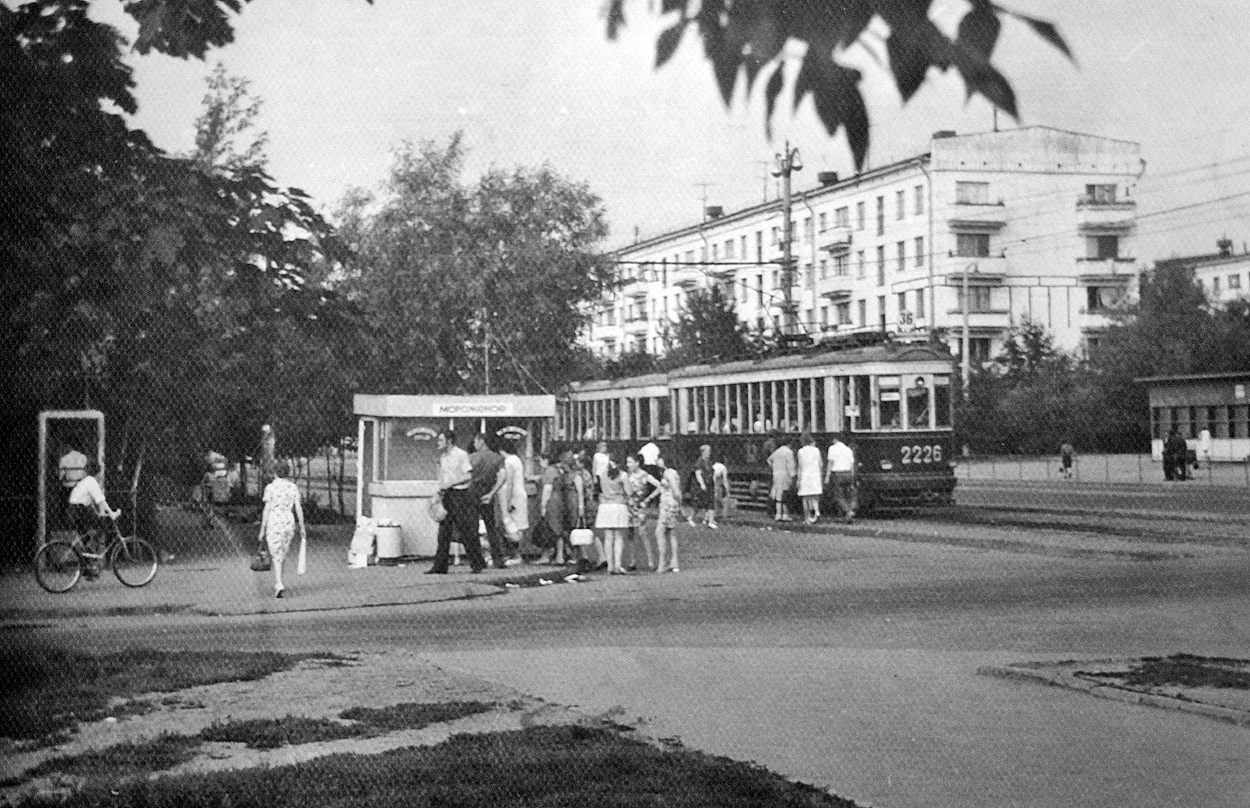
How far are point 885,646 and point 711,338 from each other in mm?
22785

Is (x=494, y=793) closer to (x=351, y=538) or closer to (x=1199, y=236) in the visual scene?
(x=1199, y=236)

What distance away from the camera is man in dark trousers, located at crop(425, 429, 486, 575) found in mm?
19062

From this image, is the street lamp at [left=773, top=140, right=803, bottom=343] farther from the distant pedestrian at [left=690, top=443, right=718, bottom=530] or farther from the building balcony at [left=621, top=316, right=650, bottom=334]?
the distant pedestrian at [left=690, top=443, right=718, bottom=530]

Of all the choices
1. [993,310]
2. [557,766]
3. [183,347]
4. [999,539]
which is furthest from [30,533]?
[999,539]

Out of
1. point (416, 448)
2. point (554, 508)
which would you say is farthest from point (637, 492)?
point (416, 448)

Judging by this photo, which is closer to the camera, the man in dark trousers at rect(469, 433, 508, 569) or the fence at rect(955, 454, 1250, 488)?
the man in dark trousers at rect(469, 433, 508, 569)

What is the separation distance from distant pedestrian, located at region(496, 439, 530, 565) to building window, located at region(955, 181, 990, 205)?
8938 millimetres

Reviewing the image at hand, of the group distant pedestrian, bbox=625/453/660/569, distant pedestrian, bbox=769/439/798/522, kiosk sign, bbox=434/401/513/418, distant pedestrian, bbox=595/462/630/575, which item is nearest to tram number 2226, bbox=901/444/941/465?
distant pedestrian, bbox=769/439/798/522

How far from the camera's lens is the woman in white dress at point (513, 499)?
20.2m

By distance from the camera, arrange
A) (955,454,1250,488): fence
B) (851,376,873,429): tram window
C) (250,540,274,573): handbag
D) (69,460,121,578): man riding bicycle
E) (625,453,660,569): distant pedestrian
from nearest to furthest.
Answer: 1. (69,460,121,578): man riding bicycle
2. (250,540,274,573): handbag
3. (625,453,660,569): distant pedestrian
4. (851,376,873,429): tram window
5. (955,454,1250,488): fence

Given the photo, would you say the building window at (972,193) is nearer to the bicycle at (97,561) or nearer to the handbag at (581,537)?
the bicycle at (97,561)

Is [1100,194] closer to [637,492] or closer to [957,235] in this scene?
[957,235]

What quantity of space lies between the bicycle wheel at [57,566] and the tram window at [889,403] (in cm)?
1973

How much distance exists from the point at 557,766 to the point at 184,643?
257 inches
